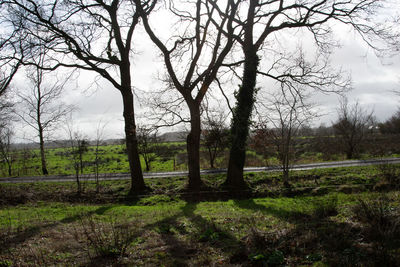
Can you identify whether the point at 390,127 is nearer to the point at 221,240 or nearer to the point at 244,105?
the point at 244,105

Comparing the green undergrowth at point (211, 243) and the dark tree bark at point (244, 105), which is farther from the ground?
the dark tree bark at point (244, 105)

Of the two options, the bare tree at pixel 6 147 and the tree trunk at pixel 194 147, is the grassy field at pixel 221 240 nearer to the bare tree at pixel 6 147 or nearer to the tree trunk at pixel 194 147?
the tree trunk at pixel 194 147

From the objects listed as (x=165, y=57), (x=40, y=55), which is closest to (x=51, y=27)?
(x=40, y=55)

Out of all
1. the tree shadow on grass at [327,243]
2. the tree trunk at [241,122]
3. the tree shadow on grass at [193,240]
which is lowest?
the tree shadow on grass at [193,240]

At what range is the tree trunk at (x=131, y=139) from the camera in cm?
1422

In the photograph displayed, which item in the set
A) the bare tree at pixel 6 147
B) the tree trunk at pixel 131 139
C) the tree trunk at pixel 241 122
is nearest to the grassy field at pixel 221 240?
the tree trunk at pixel 131 139

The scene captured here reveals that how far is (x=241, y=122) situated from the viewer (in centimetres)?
1394

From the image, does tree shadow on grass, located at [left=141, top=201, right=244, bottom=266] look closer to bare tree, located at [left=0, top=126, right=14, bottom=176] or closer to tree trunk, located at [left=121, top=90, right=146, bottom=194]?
tree trunk, located at [left=121, top=90, right=146, bottom=194]

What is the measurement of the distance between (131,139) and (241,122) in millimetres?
6296

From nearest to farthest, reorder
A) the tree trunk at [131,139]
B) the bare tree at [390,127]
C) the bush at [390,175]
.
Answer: the bush at [390,175], the tree trunk at [131,139], the bare tree at [390,127]

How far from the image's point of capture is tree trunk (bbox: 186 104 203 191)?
1349 centimetres

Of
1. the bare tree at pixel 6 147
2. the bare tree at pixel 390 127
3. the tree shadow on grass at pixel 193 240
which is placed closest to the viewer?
the tree shadow on grass at pixel 193 240

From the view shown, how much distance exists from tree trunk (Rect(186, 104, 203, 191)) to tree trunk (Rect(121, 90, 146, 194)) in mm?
3036

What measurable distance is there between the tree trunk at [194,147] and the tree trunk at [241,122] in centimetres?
193
